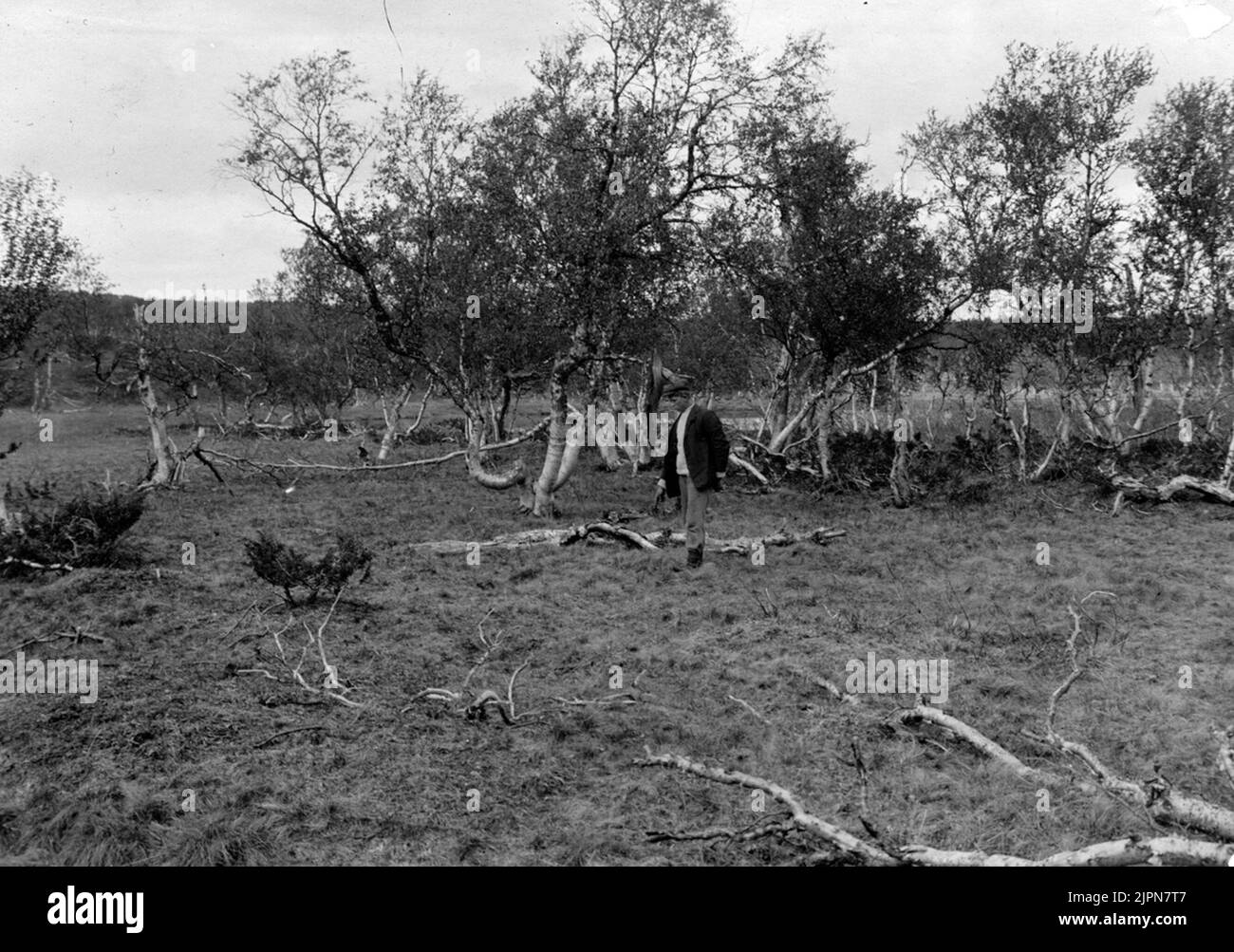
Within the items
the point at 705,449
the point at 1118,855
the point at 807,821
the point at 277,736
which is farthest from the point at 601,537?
the point at 1118,855

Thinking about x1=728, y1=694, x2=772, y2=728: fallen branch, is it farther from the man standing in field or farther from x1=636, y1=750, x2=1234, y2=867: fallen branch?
the man standing in field

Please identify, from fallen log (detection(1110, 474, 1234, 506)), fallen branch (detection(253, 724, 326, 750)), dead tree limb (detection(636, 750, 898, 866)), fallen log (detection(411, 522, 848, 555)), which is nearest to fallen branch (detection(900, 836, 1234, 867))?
dead tree limb (detection(636, 750, 898, 866))

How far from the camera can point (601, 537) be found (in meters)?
15.2

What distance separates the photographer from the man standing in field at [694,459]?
12453mm

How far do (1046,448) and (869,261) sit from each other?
10691 mm

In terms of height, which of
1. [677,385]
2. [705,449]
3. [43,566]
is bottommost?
[43,566]

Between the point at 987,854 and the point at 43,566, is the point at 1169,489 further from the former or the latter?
the point at 43,566

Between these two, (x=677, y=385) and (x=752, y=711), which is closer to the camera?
(x=752, y=711)

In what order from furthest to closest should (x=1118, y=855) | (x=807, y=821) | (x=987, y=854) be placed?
(x=807, y=821) → (x=987, y=854) → (x=1118, y=855)

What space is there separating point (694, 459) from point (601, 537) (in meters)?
3.28

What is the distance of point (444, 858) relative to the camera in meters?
4.76

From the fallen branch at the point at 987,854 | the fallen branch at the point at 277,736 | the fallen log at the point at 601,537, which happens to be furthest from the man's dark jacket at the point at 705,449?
the fallen branch at the point at 987,854

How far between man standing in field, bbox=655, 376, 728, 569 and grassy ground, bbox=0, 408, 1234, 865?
0.72 metres
